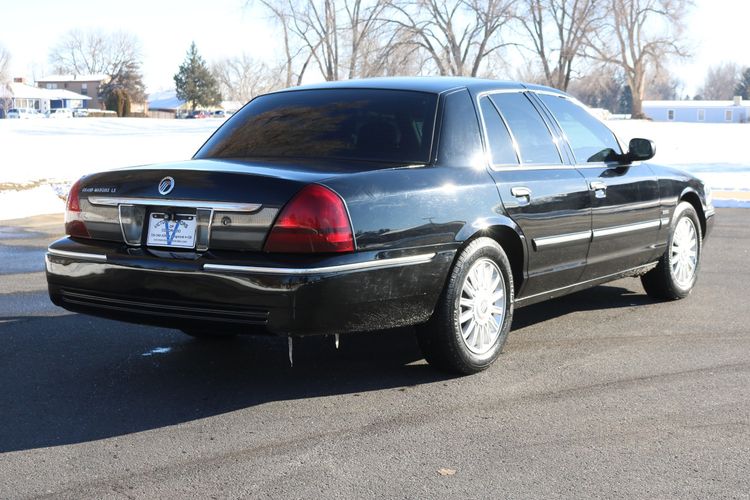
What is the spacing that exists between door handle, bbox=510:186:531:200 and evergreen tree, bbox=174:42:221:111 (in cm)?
11749

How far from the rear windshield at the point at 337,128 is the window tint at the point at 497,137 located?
39 centimetres

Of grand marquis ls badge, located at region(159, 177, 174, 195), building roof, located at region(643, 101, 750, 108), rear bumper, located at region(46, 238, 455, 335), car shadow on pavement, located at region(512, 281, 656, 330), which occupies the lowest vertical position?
car shadow on pavement, located at region(512, 281, 656, 330)

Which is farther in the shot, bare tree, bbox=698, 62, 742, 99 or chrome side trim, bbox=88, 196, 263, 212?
bare tree, bbox=698, 62, 742, 99

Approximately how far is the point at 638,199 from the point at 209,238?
336 cm

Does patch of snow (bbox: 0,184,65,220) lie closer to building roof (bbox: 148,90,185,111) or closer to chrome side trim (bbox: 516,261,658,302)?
chrome side trim (bbox: 516,261,658,302)

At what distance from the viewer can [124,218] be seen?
15.9ft

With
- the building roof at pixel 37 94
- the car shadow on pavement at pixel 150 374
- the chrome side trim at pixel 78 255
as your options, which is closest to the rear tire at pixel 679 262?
the car shadow on pavement at pixel 150 374

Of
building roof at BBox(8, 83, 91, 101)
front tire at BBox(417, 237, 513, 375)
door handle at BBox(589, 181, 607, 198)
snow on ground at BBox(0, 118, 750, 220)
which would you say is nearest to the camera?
front tire at BBox(417, 237, 513, 375)

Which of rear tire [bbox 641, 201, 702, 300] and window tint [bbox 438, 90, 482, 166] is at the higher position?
window tint [bbox 438, 90, 482, 166]

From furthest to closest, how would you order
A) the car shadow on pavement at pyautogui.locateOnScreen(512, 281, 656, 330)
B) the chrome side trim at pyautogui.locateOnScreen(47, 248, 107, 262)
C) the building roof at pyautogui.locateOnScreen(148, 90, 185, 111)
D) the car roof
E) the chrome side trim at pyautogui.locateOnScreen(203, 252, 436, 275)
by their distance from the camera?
the building roof at pyautogui.locateOnScreen(148, 90, 185, 111) < the car shadow on pavement at pyautogui.locateOnScreen(512, 281, 656, 330) < the car roof < the chrome side trim at pyautogui.locateOnScreen(47, 248, 107, 262) < the chrome side trim at pyautogui.locateOnScreen(203, 252, 436, 275)

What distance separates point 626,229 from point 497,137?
4.61 feet

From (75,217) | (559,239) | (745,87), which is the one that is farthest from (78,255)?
(745,87)

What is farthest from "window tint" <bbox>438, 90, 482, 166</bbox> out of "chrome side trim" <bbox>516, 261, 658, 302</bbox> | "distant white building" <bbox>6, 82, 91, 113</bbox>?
"distant white building" <bbox>6, 82, 91, 113</bbox>

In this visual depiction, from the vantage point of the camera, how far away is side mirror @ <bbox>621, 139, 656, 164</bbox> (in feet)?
21.8
